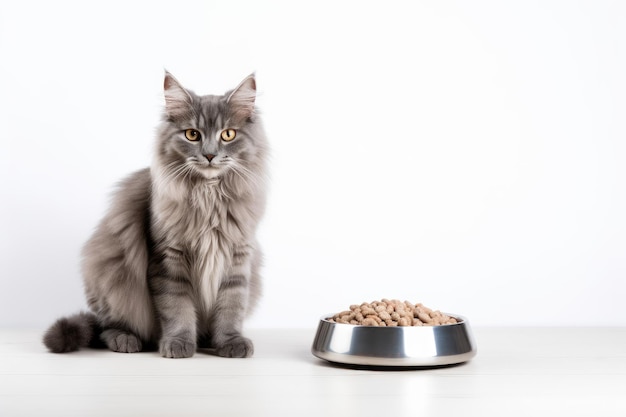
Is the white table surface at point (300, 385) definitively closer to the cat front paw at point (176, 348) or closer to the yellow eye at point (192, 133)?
the cat front paw at point (176, 348)

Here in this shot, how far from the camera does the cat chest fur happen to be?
2.11 meters

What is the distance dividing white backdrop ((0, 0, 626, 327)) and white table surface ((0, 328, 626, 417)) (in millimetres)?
661

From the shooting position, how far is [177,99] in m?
2.10

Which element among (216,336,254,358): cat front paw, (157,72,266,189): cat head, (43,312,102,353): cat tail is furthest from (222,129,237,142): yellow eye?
(43,312,102,353): cat tail

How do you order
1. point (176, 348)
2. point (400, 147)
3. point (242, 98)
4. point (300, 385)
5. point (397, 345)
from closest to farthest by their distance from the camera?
point (300, 385) → point (397, 345) → point (176, 348) → point (242, 98) → point (400, 147)

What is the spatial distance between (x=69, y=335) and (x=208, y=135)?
747mm

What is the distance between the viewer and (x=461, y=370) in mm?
1829

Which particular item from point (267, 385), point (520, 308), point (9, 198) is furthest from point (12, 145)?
point (520, 308)

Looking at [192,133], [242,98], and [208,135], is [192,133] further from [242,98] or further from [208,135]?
[242,98]

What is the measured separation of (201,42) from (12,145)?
2.81 ft

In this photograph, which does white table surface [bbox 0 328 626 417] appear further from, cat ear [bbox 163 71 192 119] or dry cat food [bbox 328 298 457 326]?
cat ear [bbox 163 71 192 119]

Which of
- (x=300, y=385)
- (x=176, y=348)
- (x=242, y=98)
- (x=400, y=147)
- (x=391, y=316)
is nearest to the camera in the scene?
(x=300, y=385)

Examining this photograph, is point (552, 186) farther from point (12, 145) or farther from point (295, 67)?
point (12, 145)

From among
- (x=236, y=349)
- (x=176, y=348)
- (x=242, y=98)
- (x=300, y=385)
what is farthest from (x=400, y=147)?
(x=300, y=385)
